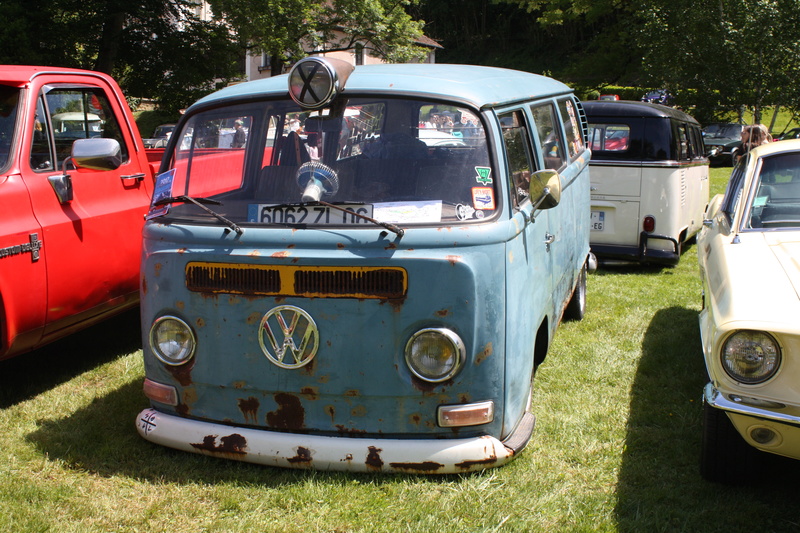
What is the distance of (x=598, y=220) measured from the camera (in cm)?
899

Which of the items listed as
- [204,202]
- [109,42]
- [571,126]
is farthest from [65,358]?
[109,42]

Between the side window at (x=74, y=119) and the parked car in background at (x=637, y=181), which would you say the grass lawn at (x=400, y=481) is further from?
the parked car in background at (x=637, y=181)

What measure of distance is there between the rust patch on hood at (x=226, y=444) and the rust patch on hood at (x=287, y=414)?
16cm

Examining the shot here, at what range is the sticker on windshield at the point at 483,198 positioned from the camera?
3.51m

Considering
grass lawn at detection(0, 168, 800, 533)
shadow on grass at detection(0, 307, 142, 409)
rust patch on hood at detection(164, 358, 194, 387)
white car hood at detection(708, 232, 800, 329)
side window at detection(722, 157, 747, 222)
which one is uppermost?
side window at detection(722, 157, 747, 222)

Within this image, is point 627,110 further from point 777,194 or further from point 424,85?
point 424,85

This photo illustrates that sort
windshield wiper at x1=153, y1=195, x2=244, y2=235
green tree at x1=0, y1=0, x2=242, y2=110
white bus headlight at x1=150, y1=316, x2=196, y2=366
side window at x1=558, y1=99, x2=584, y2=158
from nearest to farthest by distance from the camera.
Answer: windshield wiper at x1=153, y1=195, x2=244, y2=235
white bus headlight at x1=150, y1=316, x2=196, y2=366
side window at x1=558, y1=99, x2=584, y2=158
green tree at x1=0, y1=0, x2=242, y2=110

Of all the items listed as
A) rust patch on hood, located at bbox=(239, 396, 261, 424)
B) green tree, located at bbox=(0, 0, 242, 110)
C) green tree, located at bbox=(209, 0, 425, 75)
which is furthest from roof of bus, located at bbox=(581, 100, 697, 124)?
green tree, located at bbox=(209, 0, 425, 75)

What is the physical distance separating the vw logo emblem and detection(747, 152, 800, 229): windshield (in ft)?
8.82

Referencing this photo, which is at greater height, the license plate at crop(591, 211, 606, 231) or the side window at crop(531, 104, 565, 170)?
the side window at crop(531, 104, 565, 170)

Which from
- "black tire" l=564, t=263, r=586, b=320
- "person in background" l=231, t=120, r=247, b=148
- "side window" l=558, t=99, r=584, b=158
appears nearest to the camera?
"person in background" l=231, t=120, r=247, b=148

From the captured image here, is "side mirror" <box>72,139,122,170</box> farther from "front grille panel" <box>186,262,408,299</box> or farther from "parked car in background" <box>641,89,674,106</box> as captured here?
"parked car in background" <box>641,89,674,106</box>

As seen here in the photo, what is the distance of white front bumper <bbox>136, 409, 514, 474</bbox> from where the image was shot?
11.4 feet

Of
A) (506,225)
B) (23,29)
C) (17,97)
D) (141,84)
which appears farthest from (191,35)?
(506,225)
